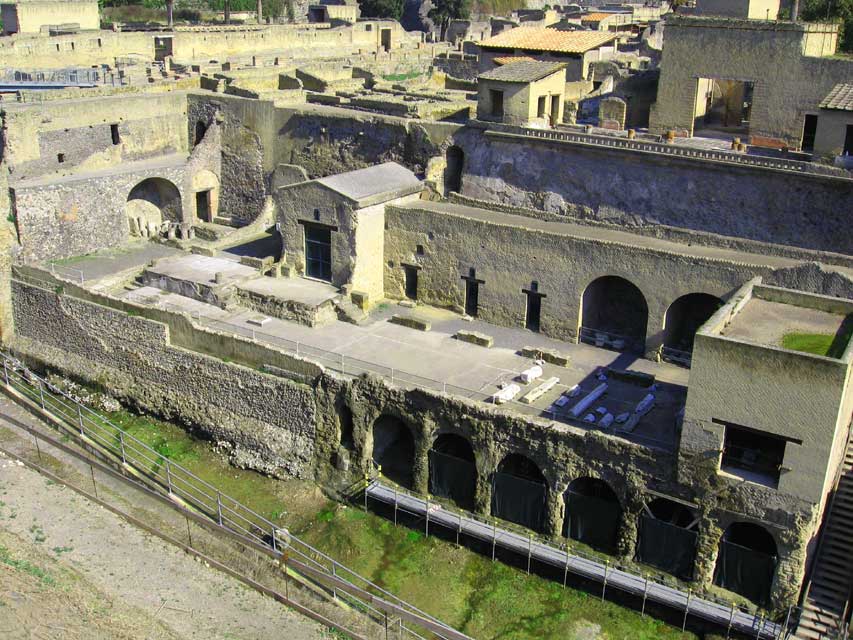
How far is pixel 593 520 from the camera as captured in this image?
27688 millimetres

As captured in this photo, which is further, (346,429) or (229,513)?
(346,429)

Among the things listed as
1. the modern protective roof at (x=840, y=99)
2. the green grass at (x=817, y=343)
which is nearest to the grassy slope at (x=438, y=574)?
the green grass at (x=817, y=343)

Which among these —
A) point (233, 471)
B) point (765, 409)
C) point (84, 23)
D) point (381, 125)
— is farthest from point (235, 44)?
point (765, 409)

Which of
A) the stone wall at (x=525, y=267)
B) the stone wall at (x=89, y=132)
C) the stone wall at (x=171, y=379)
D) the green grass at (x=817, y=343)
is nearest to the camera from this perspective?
the green grass at (x=817, y=343)

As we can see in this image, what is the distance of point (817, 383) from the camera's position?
23422 millimetres

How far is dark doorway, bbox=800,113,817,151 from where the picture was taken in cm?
3750

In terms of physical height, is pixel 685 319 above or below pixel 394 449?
above

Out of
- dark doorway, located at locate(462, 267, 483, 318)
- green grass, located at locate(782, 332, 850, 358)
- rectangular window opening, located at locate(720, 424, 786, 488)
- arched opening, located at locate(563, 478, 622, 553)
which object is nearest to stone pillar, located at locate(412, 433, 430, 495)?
arched opening, located at locate(563, 478, 622, 553)

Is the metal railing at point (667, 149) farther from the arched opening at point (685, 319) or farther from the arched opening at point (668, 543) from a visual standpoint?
the arched opening at point (668, 543)

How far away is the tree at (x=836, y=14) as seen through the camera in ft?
157

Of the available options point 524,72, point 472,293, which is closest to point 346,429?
point 472,293

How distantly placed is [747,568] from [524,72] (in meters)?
21.6

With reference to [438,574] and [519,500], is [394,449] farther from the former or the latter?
[438,574]

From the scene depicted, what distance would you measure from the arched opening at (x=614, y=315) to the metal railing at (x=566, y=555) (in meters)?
8.35
